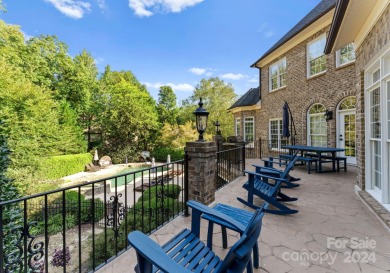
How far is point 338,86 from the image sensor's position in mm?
7828

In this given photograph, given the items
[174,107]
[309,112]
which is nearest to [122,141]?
[174,107]

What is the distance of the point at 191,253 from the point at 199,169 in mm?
1739

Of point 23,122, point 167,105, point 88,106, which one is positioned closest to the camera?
point 23,122

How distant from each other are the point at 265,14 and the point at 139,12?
387 inches

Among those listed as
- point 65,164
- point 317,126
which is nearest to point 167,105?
point 65,164

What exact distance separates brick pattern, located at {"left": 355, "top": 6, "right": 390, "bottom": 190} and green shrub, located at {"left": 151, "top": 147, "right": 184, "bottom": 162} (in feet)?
53.1

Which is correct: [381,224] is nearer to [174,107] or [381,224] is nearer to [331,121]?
[331,121]

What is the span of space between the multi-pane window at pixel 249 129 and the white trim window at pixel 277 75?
2802mm

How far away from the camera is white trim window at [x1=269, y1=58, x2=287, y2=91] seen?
433 inches

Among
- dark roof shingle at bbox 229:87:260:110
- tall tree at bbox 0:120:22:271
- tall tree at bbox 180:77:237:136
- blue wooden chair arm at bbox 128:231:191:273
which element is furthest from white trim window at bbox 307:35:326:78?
tall tree at bbox 180:77:237:136

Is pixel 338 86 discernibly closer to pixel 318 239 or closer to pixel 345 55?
pixel 345 55

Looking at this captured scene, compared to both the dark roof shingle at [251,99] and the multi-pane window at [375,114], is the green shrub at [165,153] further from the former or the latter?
the multi-pane window at [375,114]

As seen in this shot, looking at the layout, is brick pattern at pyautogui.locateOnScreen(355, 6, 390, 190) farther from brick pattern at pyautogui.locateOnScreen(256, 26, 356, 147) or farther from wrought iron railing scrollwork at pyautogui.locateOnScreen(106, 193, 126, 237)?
wrought iron railing scrollwork at pyautogui.locateOnScreen(106, 193, 126, 237)

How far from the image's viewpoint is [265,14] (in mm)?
13094
